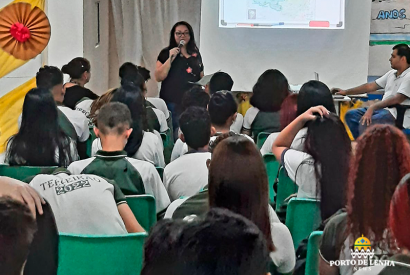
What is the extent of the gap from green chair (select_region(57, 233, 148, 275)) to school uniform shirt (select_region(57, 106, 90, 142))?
7.24 ft

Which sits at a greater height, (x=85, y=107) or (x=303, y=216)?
(x=85, y=107)

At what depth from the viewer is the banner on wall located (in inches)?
256

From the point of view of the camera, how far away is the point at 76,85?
14.7 feet

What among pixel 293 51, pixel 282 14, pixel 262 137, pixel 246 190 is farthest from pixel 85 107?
pixel 293 51

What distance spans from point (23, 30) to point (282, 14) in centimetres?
290

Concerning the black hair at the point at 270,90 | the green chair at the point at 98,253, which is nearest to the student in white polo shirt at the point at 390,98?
the black hair at the point at 270,90

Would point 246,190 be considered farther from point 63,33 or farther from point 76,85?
point 63,33

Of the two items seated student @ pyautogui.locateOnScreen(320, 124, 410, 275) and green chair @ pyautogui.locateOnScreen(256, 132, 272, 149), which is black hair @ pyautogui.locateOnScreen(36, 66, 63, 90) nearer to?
green chair @ pyautogui.locateOnScreen(256, 132, 272, 149)

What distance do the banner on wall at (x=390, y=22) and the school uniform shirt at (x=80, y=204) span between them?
547 cm

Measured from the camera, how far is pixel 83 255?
5.37ft

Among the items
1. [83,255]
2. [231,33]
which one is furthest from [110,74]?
[83,255]

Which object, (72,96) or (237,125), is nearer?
(237,125)

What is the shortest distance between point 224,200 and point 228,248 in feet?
2.75

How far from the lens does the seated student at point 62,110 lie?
3615mm
